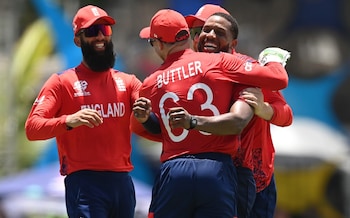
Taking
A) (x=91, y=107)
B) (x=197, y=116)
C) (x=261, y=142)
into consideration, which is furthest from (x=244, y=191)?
(x=91, y=107)

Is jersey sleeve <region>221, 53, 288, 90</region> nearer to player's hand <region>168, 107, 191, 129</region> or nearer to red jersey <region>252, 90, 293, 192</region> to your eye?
red jersey <region>252, 90, 293, 192</region>

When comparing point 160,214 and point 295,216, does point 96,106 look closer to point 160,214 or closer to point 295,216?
point 160,214

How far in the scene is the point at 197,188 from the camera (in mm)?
6488

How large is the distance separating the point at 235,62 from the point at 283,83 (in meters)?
0.35

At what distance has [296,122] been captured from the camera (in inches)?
709

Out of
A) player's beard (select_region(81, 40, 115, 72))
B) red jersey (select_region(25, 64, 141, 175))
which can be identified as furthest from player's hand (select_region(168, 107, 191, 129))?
player's beard (select_region(81, 40, 115, 72))

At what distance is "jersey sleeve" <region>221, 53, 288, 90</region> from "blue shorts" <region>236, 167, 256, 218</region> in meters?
0.65

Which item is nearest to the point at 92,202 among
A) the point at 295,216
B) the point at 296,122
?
the point at 295,216

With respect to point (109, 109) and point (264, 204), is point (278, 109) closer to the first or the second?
point (264, 204)

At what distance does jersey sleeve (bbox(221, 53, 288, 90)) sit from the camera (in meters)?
6.63

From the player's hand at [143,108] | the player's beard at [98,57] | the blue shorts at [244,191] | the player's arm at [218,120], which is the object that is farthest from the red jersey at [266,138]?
the player's beard at [98,57]

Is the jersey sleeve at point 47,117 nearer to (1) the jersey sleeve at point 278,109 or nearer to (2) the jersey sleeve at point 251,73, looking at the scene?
(2) the jersey sleeve at point 251,73

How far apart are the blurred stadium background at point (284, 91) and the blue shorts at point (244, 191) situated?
522 centimetres

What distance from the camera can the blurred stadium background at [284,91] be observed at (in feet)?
52.6
